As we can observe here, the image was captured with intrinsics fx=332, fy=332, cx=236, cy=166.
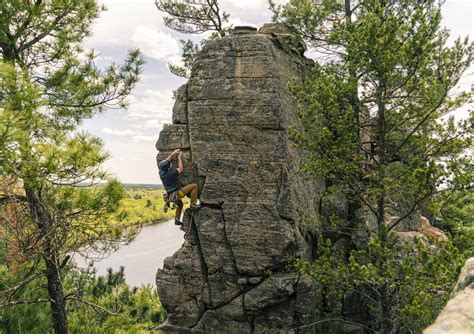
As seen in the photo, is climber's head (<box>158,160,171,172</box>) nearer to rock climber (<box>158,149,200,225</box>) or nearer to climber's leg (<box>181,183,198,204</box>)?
rock climber (<box>158,149,200,225</box>)

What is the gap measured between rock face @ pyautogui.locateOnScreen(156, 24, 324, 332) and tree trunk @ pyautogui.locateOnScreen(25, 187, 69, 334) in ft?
8.36

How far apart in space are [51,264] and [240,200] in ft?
15.7

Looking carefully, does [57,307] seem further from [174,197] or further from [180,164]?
[180,164]

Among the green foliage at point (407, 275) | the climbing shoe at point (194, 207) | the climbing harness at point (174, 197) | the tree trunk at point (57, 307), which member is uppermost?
the climbing harness at point (174, 197)

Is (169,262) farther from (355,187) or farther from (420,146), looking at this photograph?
(420,146)

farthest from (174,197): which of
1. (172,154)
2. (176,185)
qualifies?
(172,154)

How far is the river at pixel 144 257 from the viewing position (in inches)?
1289

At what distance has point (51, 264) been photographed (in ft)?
25.6

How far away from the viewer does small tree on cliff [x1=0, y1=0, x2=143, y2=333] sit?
527 centimetres

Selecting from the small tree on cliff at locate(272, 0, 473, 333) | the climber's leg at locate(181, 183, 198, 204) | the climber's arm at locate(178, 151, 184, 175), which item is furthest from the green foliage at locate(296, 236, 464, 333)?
the climber's arm at locate(178, 151, 184, 175)

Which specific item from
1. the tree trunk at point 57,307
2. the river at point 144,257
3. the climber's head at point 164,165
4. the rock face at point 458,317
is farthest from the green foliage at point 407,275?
the river at point 144,257

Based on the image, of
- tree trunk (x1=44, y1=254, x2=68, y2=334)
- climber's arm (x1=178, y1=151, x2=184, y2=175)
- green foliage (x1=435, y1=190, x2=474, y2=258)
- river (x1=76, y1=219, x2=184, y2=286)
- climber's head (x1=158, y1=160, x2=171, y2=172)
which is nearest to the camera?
tree trunk (x1=44, y1=254, x2=68, y2=334)

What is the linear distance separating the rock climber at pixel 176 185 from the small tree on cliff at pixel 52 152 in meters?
1.98

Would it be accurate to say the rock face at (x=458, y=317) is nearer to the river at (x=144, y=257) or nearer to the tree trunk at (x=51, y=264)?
the tree trunk at (x=51, y=264)
